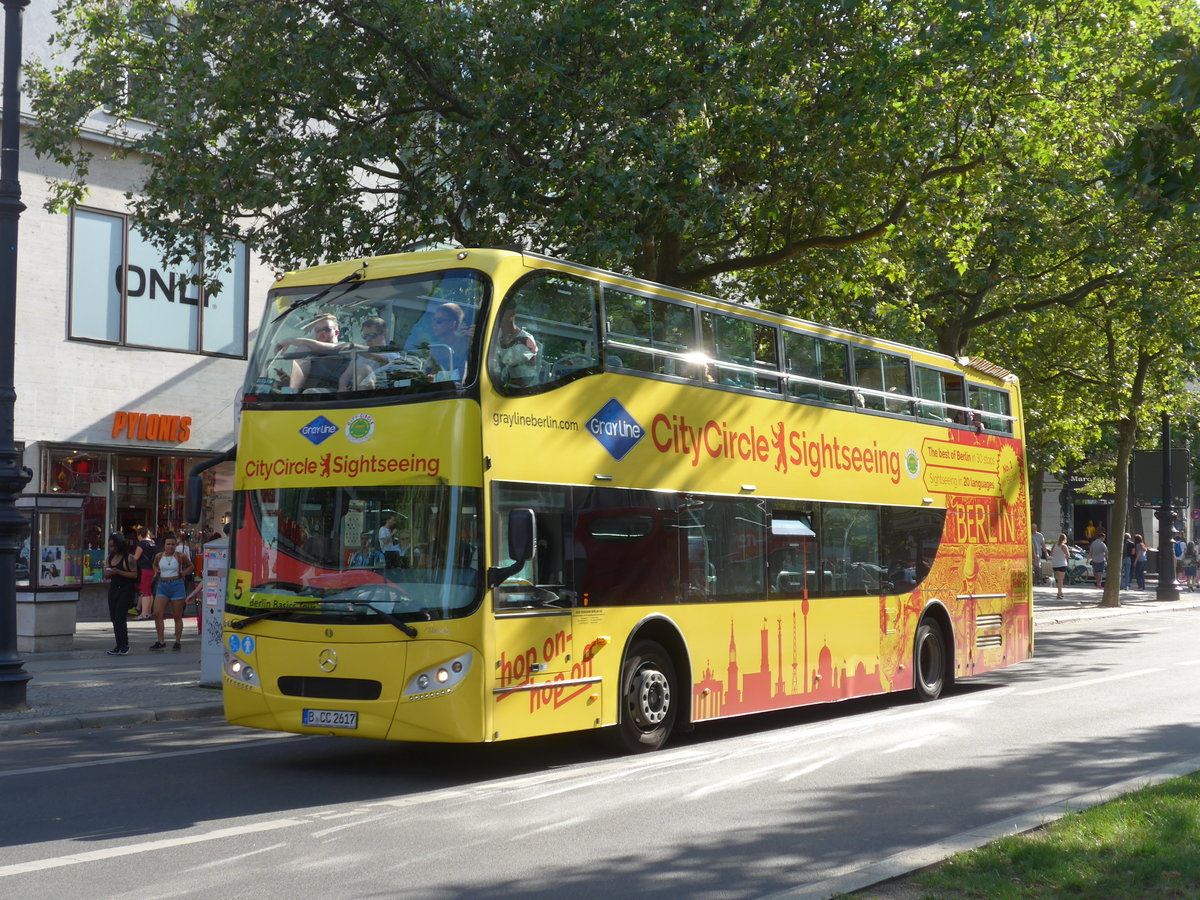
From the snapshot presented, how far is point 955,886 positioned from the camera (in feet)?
19.6

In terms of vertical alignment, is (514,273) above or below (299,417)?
above

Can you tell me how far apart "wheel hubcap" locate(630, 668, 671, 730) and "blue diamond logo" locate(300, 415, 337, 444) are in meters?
3.10

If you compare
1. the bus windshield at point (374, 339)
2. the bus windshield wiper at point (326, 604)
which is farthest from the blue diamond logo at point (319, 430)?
the bus windshield wiper at point (326, 604)

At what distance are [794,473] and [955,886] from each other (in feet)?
23.0

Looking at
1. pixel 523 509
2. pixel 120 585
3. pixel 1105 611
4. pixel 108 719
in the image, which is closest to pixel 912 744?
pixel 523 509

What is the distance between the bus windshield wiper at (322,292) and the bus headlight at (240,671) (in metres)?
2.51

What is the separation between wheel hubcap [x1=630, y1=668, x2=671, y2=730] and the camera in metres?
10.7

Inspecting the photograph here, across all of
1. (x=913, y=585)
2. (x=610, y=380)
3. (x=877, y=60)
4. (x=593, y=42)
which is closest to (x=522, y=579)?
(x=610, y=380)

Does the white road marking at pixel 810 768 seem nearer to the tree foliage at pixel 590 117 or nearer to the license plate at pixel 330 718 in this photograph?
the license plate at pixel 330 718

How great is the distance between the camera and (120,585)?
1894 cm

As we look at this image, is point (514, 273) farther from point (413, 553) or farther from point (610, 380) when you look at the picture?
point (413, 553)

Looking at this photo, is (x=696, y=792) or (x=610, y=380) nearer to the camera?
(x=696, y=792)

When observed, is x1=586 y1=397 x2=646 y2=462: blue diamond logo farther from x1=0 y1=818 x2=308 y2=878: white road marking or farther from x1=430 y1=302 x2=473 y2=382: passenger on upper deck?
x1=0 y1=818 x2=308 y2=878: white road marking

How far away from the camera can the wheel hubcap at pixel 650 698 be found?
35.2ft
